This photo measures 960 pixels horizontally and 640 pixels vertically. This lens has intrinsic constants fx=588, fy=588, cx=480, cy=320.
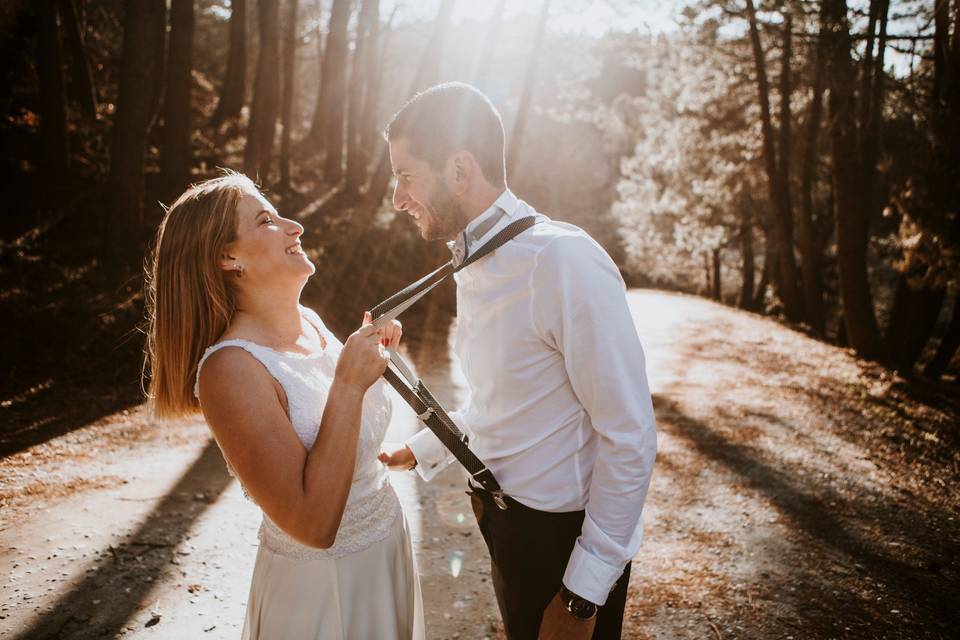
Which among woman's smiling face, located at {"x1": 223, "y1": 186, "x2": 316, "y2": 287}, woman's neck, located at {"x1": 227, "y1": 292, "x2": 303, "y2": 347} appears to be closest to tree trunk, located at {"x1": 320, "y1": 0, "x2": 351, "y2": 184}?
woman's smiling face, located at {"x1": 223, "y1": 186, "x2": 316, "y2": 287}

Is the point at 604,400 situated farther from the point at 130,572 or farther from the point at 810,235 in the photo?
the point at 810,235

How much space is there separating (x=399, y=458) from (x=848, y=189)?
1221 centimetres

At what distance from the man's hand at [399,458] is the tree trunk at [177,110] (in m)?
11.9

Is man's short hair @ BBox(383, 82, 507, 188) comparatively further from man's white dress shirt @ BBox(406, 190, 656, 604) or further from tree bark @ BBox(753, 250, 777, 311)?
tree bark @ BBox(753, 250, 777, 311)

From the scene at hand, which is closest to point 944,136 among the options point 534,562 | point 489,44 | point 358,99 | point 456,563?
→ point 489,44

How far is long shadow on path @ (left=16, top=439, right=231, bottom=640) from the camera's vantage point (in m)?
3.79

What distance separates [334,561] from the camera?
225cm

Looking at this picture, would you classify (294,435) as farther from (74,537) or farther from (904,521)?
(904,521)

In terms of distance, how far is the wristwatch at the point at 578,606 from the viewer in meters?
1.94

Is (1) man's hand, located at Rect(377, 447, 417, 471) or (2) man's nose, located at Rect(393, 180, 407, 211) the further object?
(1) man's hand, located at Rect(377, 447, 417, 471)

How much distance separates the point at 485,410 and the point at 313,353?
0.78 metres

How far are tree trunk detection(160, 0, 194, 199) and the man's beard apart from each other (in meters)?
12.0

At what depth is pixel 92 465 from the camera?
6.02 meters

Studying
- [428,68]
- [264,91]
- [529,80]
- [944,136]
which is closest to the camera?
[944,136]
